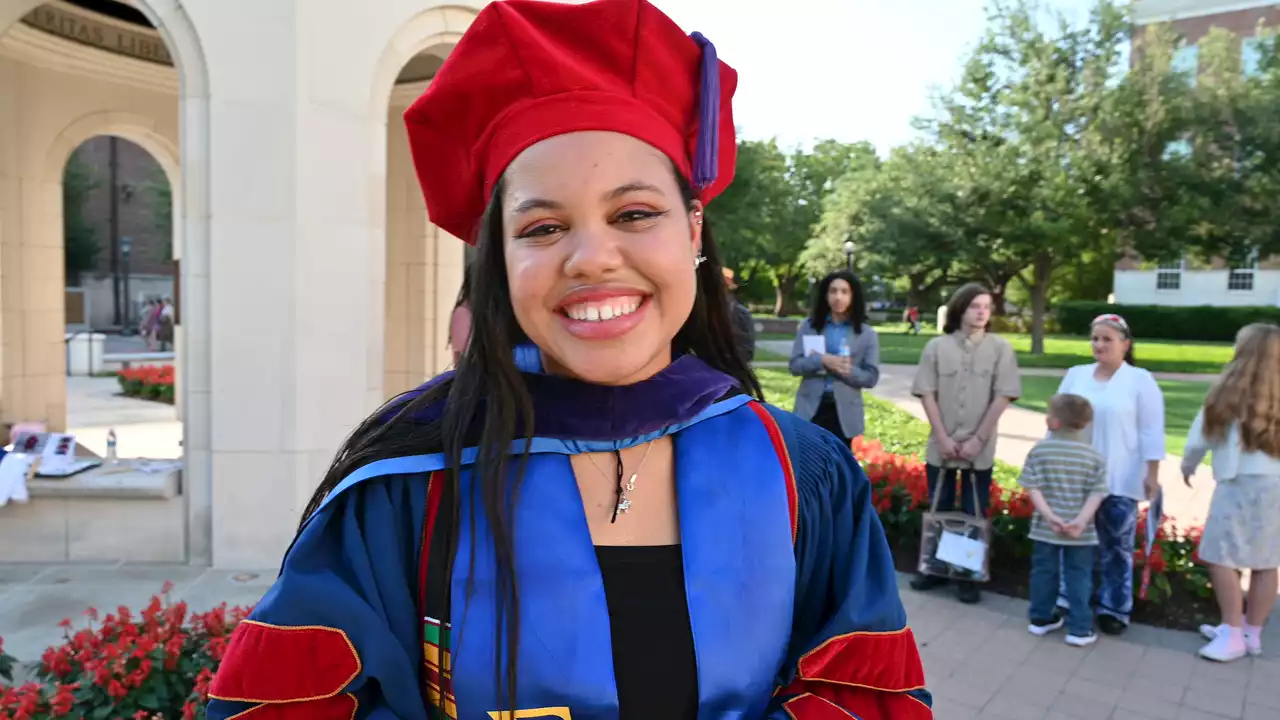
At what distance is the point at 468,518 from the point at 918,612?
4.52 m

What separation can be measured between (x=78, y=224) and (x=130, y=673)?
137 ft

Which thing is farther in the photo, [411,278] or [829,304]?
[411,278]

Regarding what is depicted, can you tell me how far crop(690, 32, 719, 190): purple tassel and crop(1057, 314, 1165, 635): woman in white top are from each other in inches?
169

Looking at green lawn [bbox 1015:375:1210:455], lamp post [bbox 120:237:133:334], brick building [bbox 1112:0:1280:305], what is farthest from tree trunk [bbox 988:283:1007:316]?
lamp post [bbox 120:237:133:334]

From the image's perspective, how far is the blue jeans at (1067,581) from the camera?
4.79 meters

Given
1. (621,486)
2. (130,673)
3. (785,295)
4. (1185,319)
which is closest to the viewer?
(621,486)

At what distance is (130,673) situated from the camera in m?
2.81

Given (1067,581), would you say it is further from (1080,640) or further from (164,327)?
(164,327)

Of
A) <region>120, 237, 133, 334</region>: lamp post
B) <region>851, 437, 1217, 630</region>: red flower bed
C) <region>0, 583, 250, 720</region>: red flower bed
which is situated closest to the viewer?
<region>0, 583, 250, 720</region>: red flower bed

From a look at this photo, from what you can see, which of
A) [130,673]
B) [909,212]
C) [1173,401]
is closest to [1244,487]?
[130,673]

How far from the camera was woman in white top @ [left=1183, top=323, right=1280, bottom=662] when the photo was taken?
15.0ft

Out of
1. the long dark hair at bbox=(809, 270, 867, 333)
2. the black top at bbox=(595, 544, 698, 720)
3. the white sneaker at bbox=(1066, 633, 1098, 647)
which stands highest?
the long dark hair at bbox=(809, 270, 867, 333)

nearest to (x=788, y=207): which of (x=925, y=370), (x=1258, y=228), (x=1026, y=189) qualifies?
(x=1026, y=189)

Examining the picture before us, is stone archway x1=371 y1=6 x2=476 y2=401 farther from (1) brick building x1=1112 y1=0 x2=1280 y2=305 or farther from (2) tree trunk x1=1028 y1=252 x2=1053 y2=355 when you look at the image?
(1) brick building x1=1112 y1=0 x2=1280 y2=305
